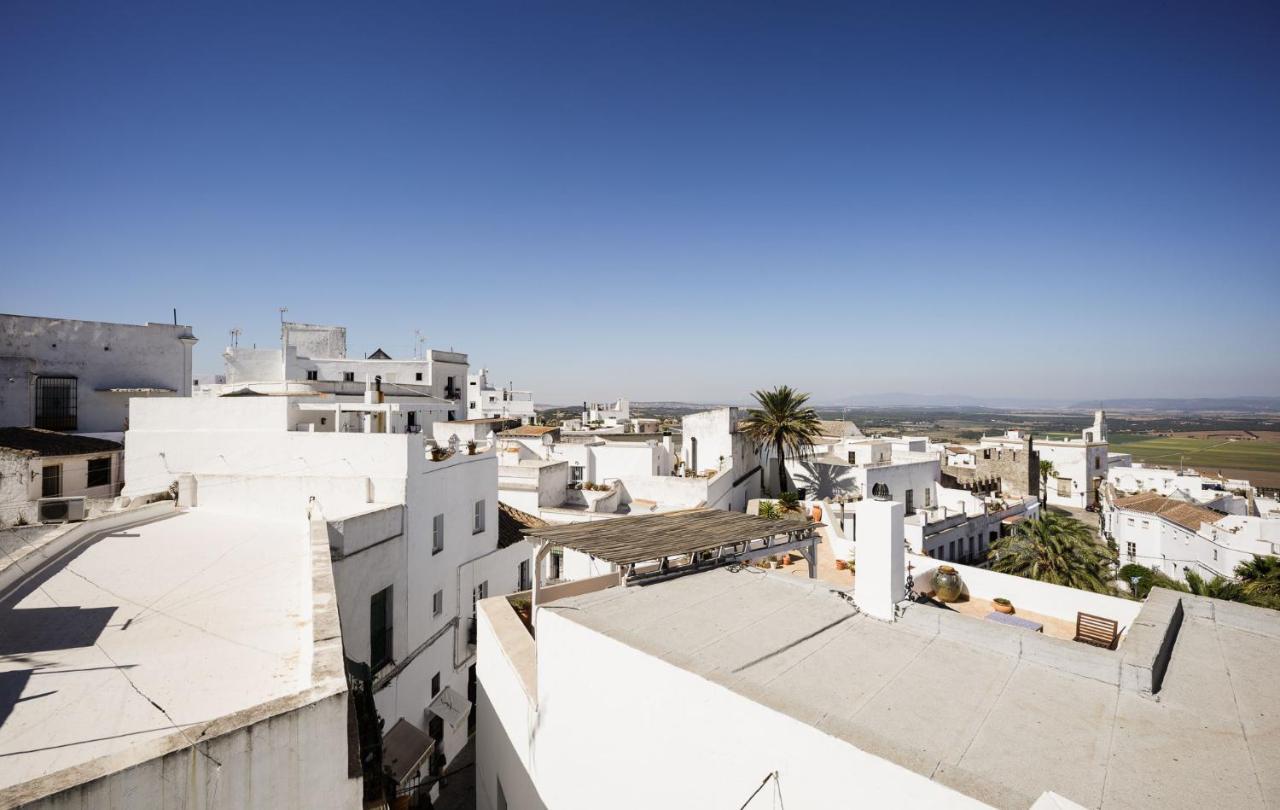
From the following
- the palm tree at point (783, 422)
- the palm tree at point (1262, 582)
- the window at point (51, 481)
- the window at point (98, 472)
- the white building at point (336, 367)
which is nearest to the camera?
the window at point (51, 481)

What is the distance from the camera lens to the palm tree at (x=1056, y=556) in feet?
62.7

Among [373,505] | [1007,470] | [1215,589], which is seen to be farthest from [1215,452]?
[373,505]

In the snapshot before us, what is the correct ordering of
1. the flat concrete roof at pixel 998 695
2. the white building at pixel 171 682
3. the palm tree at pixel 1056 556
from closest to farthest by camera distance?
the flat concrete roof at pixel 998 695, the white building at pixel 171 682, the palm tree at pixel 1056 556

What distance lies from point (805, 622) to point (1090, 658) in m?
2.70

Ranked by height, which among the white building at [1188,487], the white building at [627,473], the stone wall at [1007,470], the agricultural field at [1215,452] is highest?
the white building at [627,473]

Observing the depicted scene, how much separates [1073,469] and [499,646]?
61.9 m

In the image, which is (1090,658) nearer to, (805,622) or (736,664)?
(805,622)

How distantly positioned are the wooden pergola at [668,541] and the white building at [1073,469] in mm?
50272

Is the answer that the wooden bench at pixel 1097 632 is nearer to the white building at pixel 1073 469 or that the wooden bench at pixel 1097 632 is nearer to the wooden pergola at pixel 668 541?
the wooden pergola at pixel 668 541

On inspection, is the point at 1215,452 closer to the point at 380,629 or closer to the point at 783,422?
the point at 783,422

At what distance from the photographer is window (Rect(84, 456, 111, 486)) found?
16.2 m

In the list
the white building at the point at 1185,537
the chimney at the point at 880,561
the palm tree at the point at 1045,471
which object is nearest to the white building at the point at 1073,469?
the palm tree at the point at 1045,471

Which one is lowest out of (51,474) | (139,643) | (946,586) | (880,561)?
(946,586)

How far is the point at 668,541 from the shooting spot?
29.7 ft
